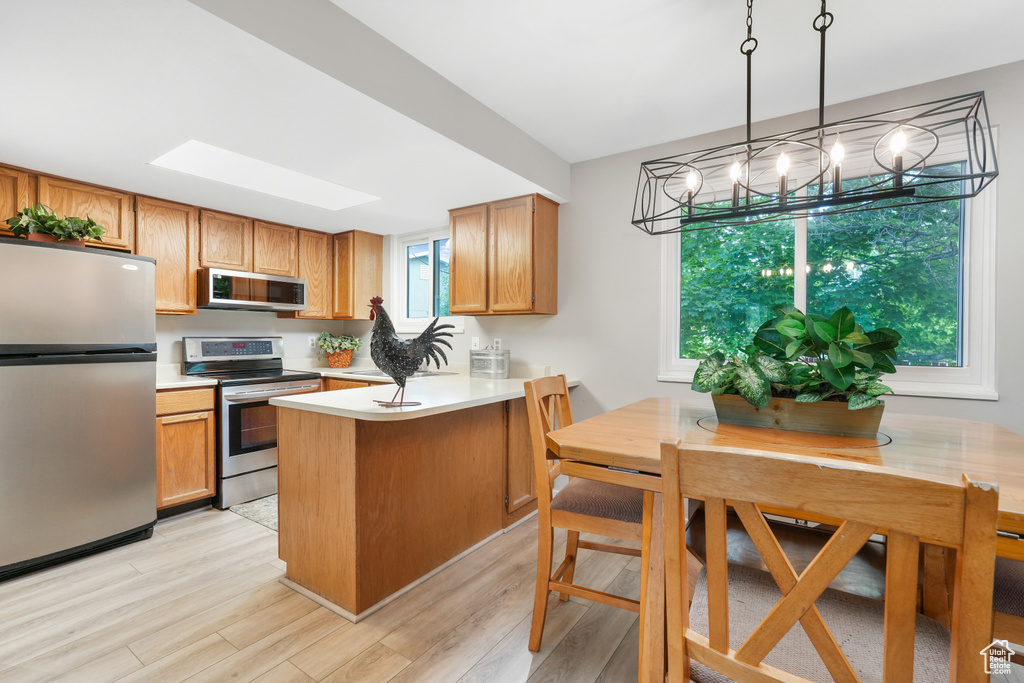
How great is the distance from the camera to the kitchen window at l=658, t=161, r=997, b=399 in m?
2.15

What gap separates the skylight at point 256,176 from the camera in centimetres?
255

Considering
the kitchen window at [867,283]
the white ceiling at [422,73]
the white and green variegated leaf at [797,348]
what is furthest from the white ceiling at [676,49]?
the white and green variegated leaf at [797,348]

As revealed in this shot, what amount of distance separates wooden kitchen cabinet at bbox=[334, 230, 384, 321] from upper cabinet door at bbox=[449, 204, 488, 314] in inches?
46.3

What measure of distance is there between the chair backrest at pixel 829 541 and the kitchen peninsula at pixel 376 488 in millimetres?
1210

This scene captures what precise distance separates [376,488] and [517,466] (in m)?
1.12

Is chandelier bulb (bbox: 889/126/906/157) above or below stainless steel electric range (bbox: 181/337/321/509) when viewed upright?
above

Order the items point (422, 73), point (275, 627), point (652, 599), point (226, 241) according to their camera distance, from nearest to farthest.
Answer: point (652, 599) < point (275, 627) < point (422, 73) < point (226, 241)

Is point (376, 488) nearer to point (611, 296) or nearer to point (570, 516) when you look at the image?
point (570, 516)

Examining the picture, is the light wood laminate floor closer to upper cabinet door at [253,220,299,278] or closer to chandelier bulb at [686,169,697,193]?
chandelier bulb at [686,169,697,193]

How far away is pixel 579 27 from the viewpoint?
1785mm

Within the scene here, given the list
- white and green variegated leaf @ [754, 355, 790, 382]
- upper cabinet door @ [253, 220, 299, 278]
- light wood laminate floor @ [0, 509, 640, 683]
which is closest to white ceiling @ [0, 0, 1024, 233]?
A: upper cabinet door @ [253, 220, 299, 278]

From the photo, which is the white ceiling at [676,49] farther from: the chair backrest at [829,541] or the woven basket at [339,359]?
the woven basket at [339,359]

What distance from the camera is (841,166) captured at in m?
1.92

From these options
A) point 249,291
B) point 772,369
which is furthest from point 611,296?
point 249,291
